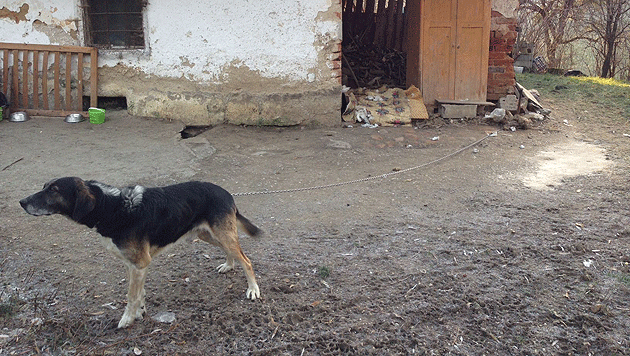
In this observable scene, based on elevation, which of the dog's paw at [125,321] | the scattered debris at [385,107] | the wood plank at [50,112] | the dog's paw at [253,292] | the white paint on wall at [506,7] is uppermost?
the white paint on wall at [506,7]

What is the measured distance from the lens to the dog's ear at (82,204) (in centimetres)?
313

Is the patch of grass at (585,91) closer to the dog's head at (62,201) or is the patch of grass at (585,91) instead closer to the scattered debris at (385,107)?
the scattered debris at (385,107)

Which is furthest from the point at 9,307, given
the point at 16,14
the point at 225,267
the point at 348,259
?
the point at 16,14

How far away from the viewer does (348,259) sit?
4.41 m

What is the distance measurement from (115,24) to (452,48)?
574cm

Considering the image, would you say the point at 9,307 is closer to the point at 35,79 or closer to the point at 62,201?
the point at 62,201

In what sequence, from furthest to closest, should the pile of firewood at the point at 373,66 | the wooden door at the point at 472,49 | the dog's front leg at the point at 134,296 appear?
1. the pile of firewood at the point at 373,66
2. the wooden door at the point at 472,49
3. the dog's front leg at the point at 134,296

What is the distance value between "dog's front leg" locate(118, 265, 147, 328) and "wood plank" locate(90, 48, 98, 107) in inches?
236

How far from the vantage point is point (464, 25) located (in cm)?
955

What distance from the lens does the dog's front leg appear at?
3379mm

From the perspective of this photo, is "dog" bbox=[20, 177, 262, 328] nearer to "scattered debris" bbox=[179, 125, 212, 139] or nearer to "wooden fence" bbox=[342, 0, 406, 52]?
"scattered debris" bbox=[179, 125, 212, 139]

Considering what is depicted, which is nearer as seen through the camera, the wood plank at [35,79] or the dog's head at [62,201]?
the dog's head at [62,201]

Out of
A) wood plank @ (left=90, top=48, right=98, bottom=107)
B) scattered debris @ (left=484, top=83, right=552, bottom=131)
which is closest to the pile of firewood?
scattered debris @ (left=484, top=83, right=552, bottom=131)

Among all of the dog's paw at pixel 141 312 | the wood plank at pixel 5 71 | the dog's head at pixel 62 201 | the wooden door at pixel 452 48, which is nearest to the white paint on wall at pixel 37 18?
the wood plank at pixel 5 71
